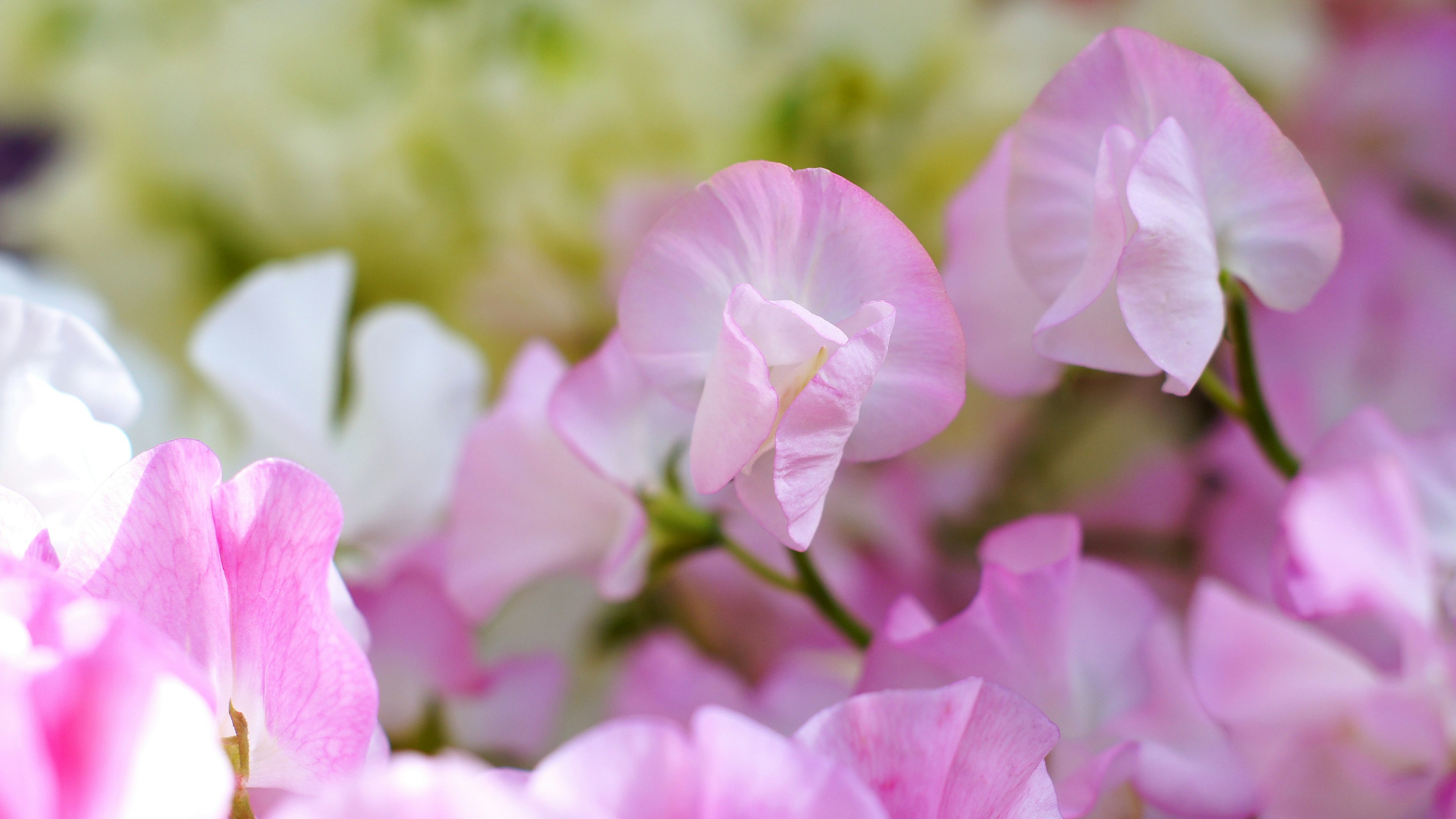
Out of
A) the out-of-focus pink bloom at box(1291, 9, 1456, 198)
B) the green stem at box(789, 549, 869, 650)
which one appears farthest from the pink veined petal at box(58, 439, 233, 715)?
the out-of-focus pink bloom at box(1291, 9, 1456, 198)

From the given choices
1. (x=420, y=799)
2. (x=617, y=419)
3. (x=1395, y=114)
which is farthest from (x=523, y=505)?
(x=1395, y=114)

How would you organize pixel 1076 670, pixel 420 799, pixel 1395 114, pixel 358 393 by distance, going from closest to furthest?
pixel 420 799 → pixel 1076 670 → pixel 358 393 → pixel 1395 114

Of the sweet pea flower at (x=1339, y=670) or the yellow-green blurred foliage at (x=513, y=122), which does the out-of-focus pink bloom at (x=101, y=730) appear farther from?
the yellow-green blurred foliage at (x=513, y=122)

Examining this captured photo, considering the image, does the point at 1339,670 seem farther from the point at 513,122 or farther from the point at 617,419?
the point at 513,122

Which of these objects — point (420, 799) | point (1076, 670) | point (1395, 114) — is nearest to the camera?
point (420, 799)

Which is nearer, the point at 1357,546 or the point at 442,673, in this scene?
the point at 1357,546

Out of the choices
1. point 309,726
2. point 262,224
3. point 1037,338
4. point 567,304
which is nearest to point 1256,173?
point 1037,338

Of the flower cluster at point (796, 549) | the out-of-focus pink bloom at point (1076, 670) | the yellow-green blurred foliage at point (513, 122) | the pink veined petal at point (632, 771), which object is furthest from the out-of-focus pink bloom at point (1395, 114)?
the pink veined petal at point (632, 771)
